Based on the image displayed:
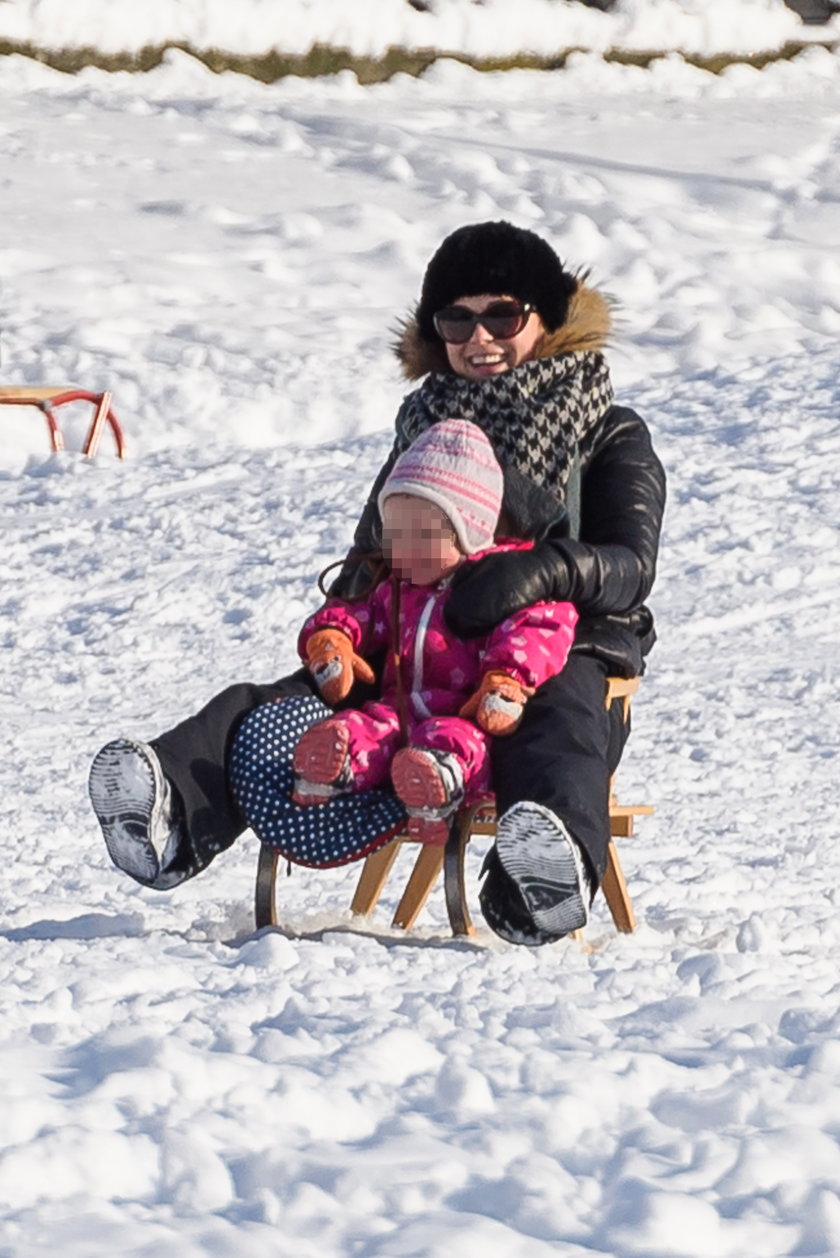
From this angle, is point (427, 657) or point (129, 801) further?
point (427, 657)

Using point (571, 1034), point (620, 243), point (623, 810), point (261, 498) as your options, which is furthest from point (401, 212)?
point (571, 1034)

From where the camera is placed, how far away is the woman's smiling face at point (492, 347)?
12.1ft

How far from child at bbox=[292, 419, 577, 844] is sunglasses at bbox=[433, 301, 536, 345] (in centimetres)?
26

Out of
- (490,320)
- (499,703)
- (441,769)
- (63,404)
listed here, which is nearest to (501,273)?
(490,320)

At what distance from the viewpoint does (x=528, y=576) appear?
3273 mm

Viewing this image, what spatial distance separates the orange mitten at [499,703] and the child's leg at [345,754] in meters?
0.20

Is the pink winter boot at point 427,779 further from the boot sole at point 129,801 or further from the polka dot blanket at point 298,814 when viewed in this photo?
the boot sole at point 129,801

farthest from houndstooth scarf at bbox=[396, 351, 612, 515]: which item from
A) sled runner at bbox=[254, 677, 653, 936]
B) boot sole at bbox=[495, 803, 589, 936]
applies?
boot sole at bbox=[495, 803, 589, 936]

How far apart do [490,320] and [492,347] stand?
0.05 m

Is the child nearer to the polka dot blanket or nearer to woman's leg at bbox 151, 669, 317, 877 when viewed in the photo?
the polka dot blanket

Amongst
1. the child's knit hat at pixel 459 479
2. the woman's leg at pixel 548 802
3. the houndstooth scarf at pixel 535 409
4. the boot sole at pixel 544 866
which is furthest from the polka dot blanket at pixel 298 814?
the houndstooth scarf at pixel 535 409

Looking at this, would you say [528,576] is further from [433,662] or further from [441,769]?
[441,769]

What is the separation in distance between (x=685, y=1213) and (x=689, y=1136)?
0.23m

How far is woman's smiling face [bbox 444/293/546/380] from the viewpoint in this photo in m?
3.69
